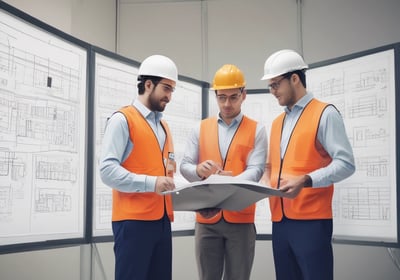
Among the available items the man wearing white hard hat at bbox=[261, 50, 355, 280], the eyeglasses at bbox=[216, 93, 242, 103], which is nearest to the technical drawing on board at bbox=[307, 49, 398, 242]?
the man wearing white hard hat at bbox=[261, 50, 355, 280]

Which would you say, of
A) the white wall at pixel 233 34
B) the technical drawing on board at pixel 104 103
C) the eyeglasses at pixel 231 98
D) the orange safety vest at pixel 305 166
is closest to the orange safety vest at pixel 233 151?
the eyeglasses at pixel 231 98

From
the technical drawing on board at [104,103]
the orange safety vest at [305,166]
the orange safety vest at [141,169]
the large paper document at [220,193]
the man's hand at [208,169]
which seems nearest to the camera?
the large paper document at [220,193]

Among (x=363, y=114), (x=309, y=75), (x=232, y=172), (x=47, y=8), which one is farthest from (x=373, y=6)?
(x=47, y=8)

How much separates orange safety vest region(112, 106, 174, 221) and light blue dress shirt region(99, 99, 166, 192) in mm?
38

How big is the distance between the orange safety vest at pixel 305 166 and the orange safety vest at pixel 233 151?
25cm

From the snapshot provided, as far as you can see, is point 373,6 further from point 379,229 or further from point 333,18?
point 379,229

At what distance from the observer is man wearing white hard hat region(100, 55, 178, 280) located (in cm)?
214

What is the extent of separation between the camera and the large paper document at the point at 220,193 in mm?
2064

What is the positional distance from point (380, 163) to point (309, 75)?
85 cm

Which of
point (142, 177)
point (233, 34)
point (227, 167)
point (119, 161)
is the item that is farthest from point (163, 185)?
point (233, 34)

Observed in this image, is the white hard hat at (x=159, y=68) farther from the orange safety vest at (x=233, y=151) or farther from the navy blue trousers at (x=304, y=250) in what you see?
the navy blue trousers at (x=304, y=250)

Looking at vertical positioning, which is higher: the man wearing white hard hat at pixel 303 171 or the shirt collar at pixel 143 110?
the shirt collar at pixel 143 110

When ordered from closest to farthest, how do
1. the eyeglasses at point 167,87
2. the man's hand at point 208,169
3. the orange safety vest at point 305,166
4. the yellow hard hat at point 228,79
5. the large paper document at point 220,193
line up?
the large paper document at point 220,193 → the orange safety vest at point 305,166 → the eyeglasses at point 167,87 → the man's hand at point 208,169 → the yellow hard hat at point 228,79

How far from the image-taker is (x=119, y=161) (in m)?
2.17
